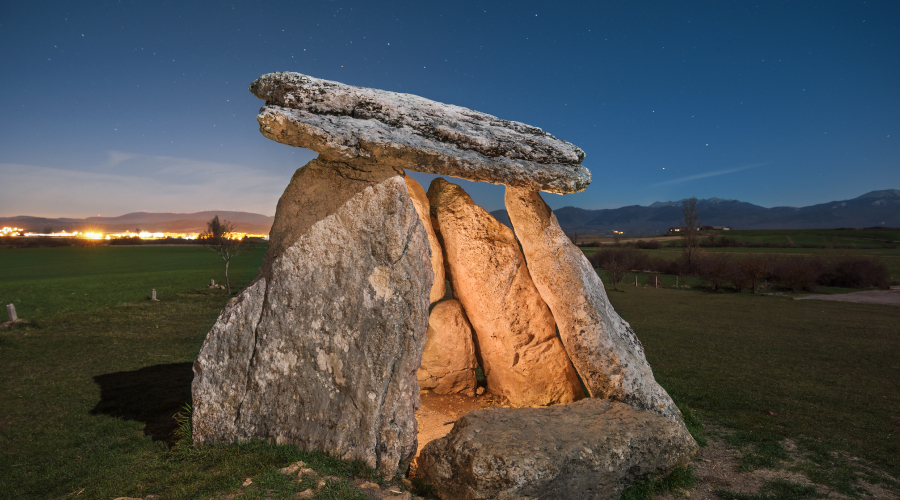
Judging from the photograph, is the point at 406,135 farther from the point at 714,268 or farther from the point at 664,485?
the point at 714,268

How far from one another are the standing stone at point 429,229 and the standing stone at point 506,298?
25 cm

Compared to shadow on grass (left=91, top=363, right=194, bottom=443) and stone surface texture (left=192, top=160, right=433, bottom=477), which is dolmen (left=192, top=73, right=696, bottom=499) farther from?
shadow on grass (left=91, top=363, right=194, bottom=443)

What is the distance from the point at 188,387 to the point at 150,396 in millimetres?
876

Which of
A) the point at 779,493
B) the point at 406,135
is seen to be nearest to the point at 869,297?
the point at 779,493

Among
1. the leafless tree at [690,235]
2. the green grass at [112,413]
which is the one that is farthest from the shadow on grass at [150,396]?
the leafless tree at [690,235]

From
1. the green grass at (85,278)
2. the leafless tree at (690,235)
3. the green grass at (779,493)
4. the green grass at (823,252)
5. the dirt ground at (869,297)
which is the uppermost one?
the leafless tree at (690,235)

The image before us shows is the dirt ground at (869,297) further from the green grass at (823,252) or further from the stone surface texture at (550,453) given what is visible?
the stone surface texture at (550,453)

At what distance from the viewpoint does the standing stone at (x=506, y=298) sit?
945 centimetres

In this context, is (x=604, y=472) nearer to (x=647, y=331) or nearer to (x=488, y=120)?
(x=488, y=120)

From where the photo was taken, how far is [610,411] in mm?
7137

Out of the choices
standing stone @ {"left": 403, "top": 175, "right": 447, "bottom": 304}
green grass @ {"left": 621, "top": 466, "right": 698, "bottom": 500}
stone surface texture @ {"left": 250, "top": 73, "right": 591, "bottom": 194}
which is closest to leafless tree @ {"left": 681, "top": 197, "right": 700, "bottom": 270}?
standing stone @ {"left": 403, "top": 175, "right": 447, "bottom": 304}

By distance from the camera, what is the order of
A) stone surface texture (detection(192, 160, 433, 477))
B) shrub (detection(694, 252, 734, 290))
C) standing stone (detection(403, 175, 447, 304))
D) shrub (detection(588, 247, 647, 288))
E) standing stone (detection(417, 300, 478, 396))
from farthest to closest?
shrub (detection(588, 247, 647, 288))
shrub (detection(694, 252, 734, 290))
standing stone (detection(417, 300, 478, 396))
standing stone (detection(403, 175, 447, 304))
stone surface texture (detection(192, 160, 433, 477))

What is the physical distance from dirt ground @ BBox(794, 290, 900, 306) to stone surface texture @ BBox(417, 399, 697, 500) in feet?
108

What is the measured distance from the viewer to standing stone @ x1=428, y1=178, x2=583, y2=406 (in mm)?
9445
